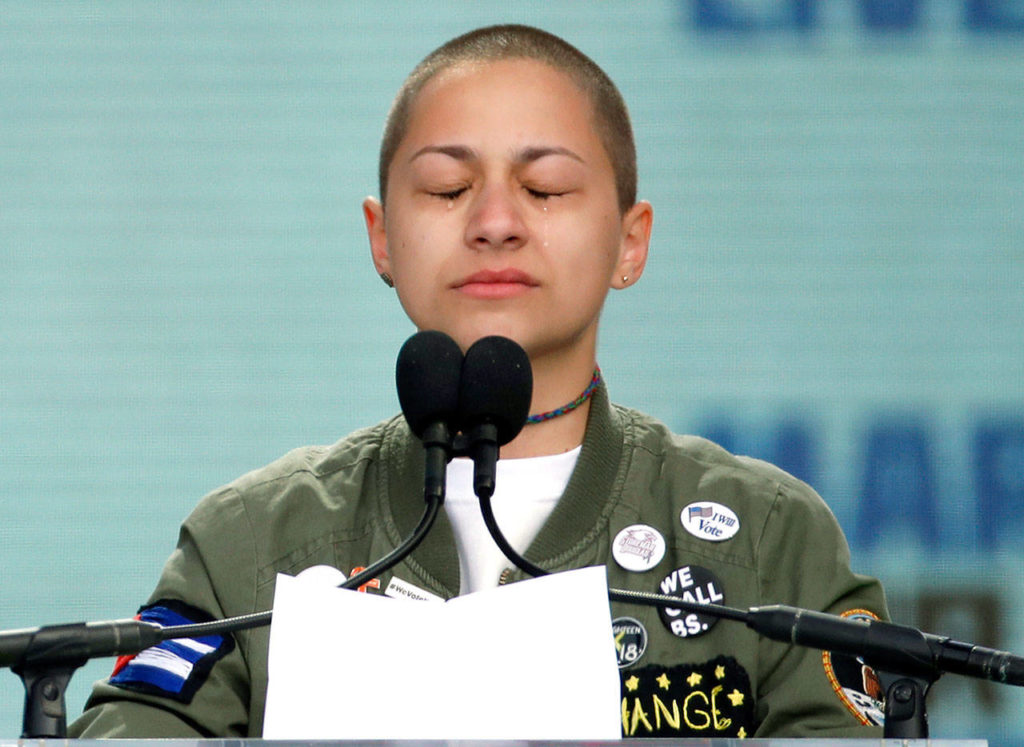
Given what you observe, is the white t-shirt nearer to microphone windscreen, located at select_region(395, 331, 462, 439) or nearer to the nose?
the nose

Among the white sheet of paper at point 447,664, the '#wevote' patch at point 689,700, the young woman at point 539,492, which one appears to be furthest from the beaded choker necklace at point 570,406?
the white sheet of paper at point 447,664

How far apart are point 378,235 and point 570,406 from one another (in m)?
0.27

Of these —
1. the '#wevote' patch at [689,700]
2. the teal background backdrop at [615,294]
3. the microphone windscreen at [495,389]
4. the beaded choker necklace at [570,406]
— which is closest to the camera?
the microphone windscreen at [495,389]

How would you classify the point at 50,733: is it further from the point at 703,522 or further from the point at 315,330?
the point at 315,330

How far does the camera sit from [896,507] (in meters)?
1.91

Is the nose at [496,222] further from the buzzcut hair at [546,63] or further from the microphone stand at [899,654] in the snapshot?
the microphone stand at [899,654]

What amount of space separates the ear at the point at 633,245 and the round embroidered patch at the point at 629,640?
0.37 m

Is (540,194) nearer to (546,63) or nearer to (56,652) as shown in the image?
(546,63)

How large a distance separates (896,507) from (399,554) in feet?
3.71

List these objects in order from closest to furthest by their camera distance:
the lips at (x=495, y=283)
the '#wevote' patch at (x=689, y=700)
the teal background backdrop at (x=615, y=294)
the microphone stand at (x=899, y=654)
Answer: the microphone stand at (x=899, y=654) → the '#wevote' patch at (x=689, y=700) → the lips at (x=495, y=283) → the teal background backdrop at (x=615, y=294)

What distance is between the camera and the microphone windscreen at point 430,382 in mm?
981

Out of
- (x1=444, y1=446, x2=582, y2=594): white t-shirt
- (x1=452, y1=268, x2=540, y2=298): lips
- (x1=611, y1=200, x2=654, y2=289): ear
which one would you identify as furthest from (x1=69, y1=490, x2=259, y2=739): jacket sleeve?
(x1=611, y1=200, x2=654, y2=289): ear

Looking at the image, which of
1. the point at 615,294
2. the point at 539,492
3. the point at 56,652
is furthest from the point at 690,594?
the point at 615,294

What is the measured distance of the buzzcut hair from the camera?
1465 mm
